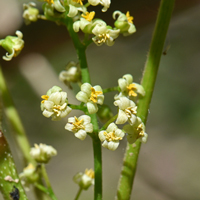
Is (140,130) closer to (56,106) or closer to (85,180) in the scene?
(56,106)

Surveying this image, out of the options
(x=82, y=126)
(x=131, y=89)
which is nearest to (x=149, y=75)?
(x=131, y=89)

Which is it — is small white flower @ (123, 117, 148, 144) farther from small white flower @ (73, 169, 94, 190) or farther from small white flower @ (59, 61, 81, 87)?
small white flower @ (73, 169, 94, 190)

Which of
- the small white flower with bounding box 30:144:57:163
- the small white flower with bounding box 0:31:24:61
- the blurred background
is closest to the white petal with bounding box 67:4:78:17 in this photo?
the small white flower with bounding box 0:31:24:61

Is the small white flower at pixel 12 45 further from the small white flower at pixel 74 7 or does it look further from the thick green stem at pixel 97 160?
the thick green stem at pixel 97 160

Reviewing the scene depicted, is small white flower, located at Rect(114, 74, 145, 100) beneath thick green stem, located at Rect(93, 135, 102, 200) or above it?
above

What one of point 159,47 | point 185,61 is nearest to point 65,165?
point 185,61

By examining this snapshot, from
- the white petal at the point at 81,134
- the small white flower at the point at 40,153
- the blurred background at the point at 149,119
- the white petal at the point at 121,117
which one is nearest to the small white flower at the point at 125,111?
the white petal at the point at 121,117
